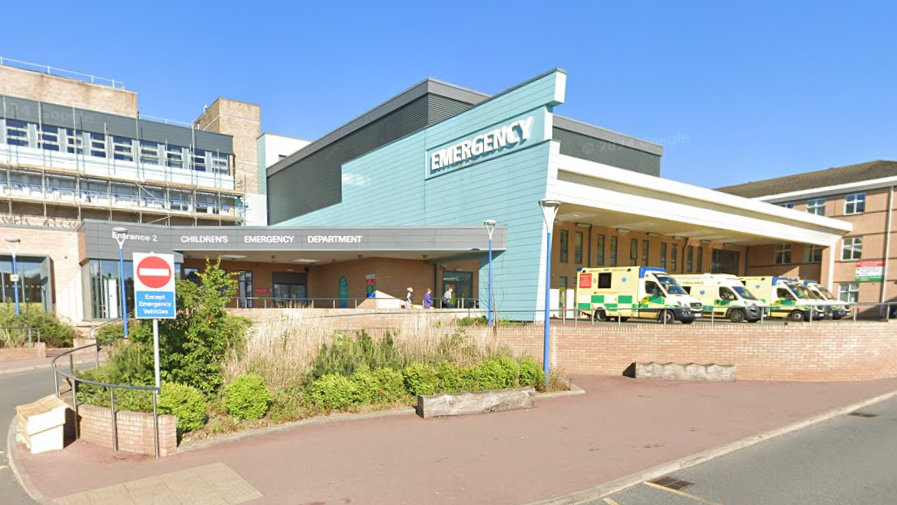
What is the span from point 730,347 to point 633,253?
647 inches

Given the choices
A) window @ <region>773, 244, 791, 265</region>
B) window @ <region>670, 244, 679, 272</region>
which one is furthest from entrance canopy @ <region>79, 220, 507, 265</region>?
window @ <region>773, 244, 791, 265</region>

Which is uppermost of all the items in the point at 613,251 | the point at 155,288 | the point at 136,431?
the point at 155,288

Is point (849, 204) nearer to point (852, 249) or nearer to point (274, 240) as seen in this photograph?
point (852, 249)

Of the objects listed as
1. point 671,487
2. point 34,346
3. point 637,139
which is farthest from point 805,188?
point 34,346

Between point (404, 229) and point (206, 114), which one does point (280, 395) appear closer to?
point (404, 229)

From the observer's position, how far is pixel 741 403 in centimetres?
1017

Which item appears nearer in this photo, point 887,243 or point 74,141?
point 887,243

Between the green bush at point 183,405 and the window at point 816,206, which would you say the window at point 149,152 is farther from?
the window at point 816,206

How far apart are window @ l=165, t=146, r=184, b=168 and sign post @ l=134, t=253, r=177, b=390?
34.2 m

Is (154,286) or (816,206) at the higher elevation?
(816,206)

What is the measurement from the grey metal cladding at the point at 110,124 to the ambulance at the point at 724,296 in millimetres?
37139

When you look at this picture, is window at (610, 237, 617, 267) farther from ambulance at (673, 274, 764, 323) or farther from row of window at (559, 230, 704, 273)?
ambulance at (673, 274, 764, 323)

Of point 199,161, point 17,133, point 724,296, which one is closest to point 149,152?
point 199,161

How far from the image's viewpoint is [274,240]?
20828mm
